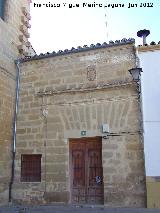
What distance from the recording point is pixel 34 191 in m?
8.77

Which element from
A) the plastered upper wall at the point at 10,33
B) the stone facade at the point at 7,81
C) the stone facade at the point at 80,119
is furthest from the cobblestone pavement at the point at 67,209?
the plastered upper wall at the point at 10,33

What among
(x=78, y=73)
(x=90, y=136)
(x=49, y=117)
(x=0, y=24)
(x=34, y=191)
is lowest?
(x=34, y=191)

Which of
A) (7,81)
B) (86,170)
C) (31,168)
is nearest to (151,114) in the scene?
(86,170)

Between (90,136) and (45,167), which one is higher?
(90,136)

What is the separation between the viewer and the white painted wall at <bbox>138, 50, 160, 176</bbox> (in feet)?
25.3

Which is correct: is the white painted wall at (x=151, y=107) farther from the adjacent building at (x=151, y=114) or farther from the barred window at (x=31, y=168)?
the barred window at (x=31, y=168)

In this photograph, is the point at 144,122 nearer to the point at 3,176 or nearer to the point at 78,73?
the point at 78,73

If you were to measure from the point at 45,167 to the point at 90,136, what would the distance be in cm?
159

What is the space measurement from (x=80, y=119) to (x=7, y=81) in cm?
259

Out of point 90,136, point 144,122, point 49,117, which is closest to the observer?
point 144,122

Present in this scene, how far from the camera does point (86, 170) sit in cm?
862

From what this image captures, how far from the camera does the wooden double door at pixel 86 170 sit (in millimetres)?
8430

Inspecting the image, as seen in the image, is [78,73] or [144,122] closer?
[144,122]

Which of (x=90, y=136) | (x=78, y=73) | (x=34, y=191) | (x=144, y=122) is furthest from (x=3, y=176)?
(x=144, y=122)
